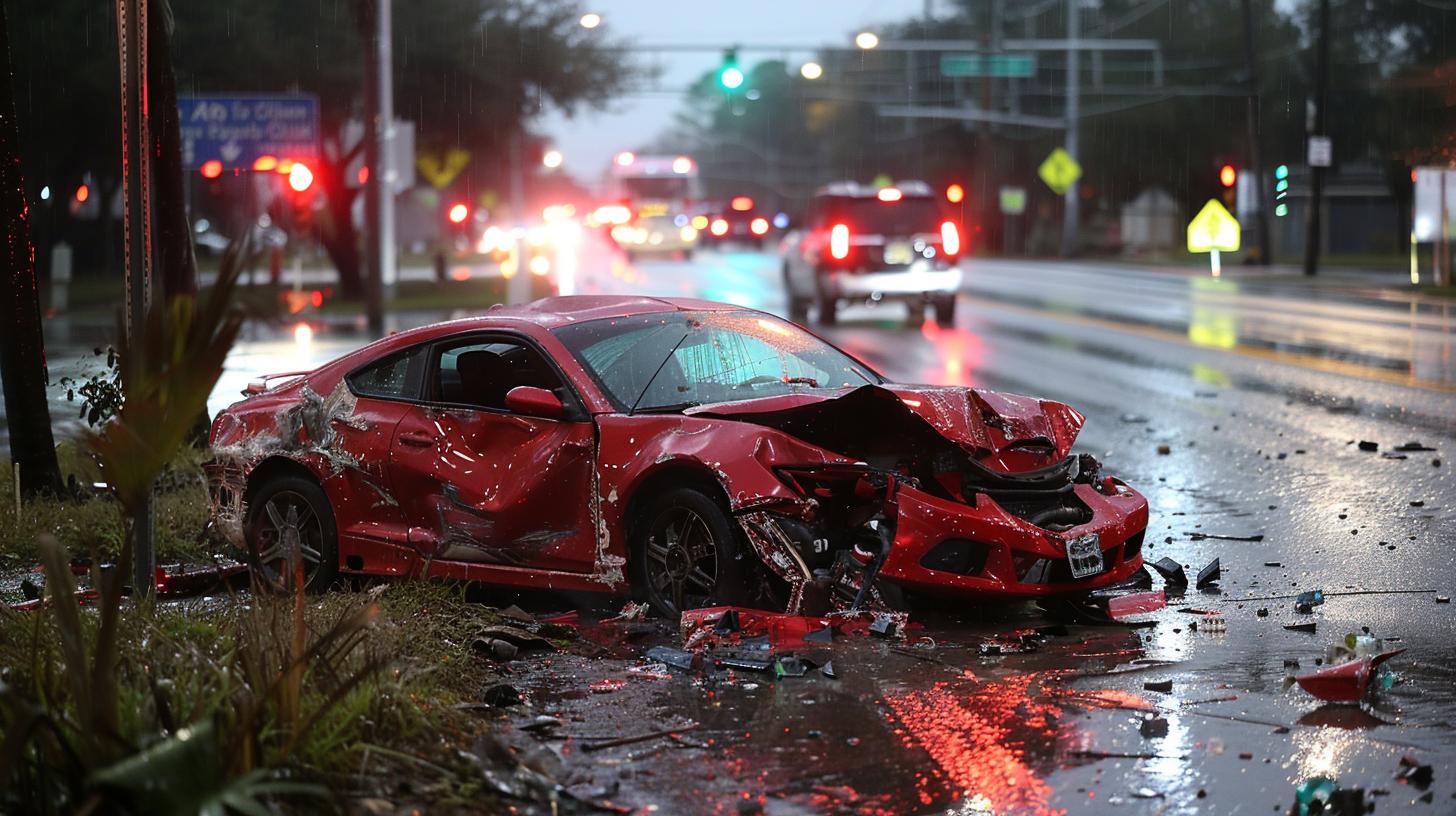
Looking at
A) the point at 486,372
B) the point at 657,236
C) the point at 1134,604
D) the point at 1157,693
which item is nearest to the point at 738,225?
the point at 657,236

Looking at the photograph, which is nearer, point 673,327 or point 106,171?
point 673,327

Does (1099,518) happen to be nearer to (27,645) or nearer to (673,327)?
(673,327)

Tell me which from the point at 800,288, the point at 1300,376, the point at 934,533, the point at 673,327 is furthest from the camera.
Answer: the point at 800,288

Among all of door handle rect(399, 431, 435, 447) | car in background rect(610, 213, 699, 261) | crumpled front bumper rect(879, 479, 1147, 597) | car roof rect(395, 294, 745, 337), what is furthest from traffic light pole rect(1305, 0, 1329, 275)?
crumpled front bumper rect(879, 479, 1147, 597)

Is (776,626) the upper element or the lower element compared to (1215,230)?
lower

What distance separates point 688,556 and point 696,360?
3.95 feet

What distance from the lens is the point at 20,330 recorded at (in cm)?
1092

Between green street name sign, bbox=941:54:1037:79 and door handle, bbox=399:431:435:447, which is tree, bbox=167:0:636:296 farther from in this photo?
door handle, bbox=399:431:435:447

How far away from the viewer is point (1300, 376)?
60.4 feet

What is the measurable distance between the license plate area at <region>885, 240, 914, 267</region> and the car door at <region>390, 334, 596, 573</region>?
19294mm

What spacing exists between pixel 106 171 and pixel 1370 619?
1933 inches

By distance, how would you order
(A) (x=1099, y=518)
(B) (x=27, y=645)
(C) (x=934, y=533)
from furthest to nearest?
(A) (x=1099, y=518), (C) (x=934, y=533), (B) (x=27, y=645)

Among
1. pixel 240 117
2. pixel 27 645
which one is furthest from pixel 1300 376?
pixel 240 117

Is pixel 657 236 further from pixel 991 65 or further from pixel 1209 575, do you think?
pixel 1209 575
